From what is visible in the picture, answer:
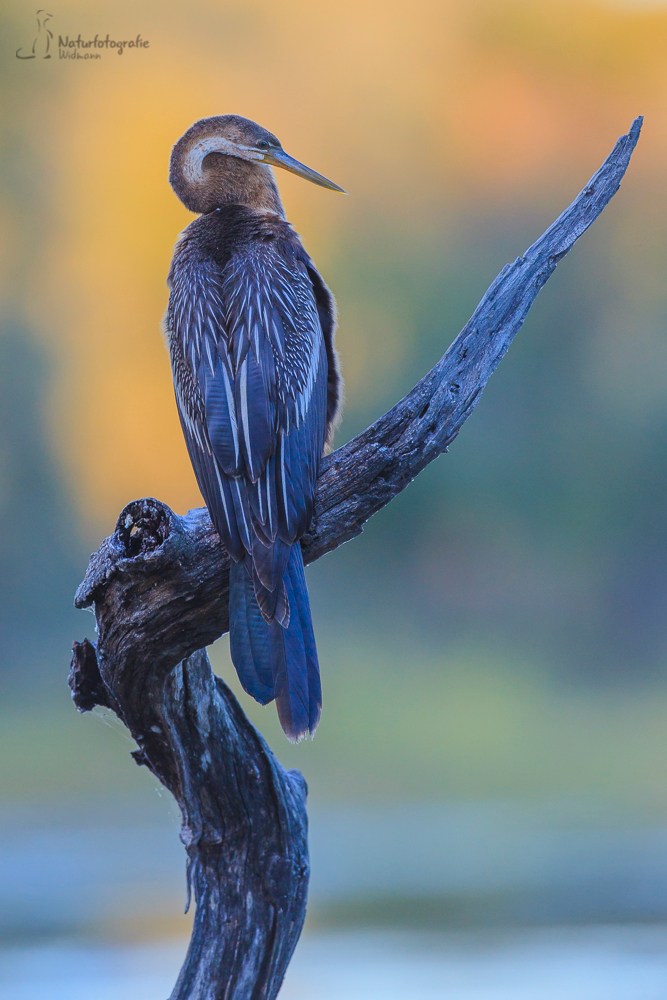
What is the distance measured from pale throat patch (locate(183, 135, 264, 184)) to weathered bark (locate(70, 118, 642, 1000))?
27.1 inches

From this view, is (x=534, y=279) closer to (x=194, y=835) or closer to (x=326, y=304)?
(x=326, y=304)

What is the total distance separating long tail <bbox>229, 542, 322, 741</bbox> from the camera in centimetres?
157

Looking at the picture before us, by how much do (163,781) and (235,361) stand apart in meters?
0.97

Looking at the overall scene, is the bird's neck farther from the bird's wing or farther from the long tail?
the long tail

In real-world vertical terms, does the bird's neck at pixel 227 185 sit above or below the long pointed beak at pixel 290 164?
below

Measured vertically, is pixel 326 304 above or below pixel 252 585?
above

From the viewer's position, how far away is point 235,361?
1828 mm

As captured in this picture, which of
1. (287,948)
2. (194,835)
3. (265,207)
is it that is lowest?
(287,948)

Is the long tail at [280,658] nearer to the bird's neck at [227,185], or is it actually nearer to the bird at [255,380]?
the bird at [255,380]

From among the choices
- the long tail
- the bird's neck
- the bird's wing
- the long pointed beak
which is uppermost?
the long pointed beak

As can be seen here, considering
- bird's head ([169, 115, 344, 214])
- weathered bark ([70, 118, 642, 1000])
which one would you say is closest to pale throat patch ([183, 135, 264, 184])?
bird's head ([169, 115, 344, 214])

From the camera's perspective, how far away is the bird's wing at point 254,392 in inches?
65.8

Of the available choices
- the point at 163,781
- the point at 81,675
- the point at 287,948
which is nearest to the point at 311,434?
the point at 81,675

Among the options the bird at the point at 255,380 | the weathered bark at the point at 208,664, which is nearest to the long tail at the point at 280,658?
the bird at the point at 255,380
